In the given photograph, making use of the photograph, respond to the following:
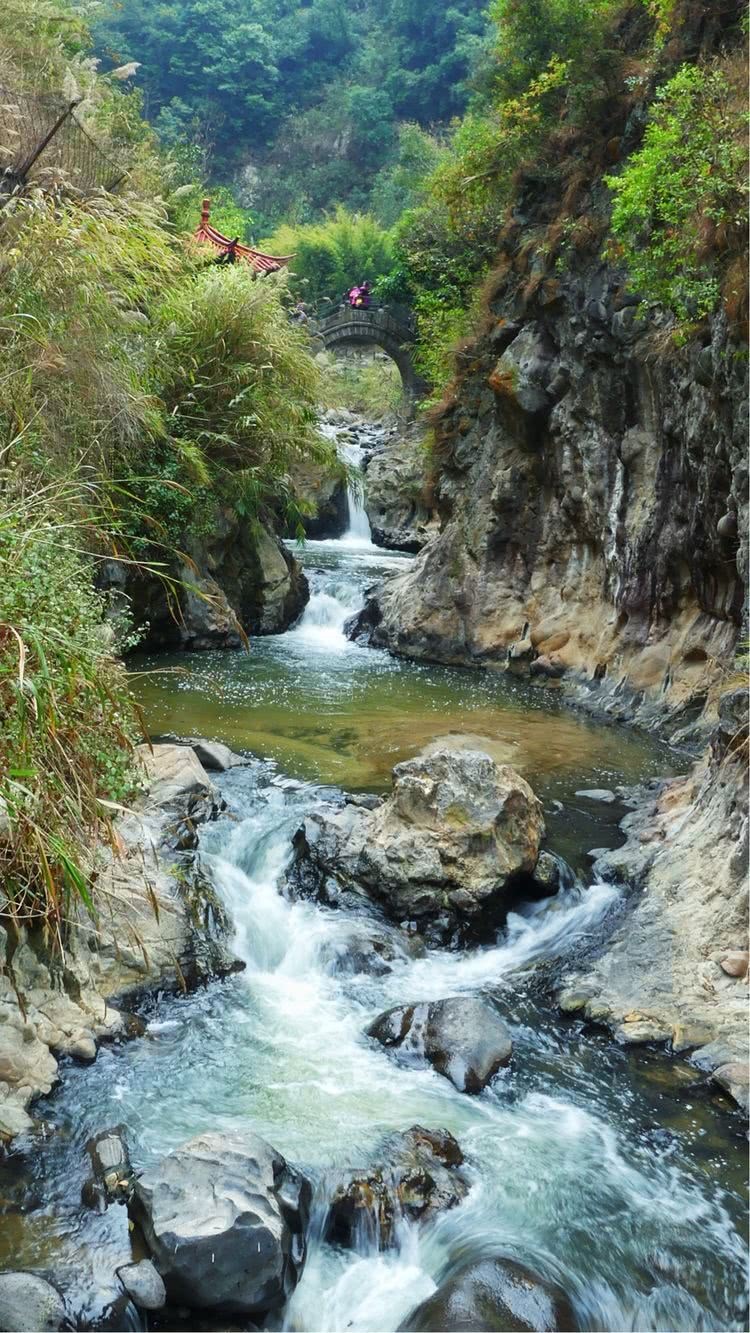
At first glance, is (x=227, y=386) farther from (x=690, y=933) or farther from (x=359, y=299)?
(x=359, y=299)

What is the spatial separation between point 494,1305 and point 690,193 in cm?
799

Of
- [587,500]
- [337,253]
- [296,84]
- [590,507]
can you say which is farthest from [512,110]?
[296,84]

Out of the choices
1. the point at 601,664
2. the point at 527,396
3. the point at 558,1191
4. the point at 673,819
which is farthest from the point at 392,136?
the point at 558,1191

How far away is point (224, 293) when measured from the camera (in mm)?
12547

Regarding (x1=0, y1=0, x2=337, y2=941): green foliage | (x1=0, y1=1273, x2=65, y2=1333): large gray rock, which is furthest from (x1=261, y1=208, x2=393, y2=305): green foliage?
(x1=0, y1=1273, x2=65, y2=1333): large gray rock

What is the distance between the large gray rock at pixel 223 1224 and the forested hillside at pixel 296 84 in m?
49.3

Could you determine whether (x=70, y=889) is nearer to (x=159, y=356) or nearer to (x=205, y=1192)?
(x=205, y=1192)

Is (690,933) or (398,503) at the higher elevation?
(398,503)

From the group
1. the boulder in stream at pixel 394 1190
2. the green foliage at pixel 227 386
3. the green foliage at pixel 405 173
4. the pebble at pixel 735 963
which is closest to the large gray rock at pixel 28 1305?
the boulder in stream at pixel 394 1190

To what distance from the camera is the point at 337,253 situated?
37.3 meters

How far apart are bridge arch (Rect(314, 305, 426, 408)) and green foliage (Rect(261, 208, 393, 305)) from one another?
884 centimetres

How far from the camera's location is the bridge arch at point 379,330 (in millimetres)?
28672

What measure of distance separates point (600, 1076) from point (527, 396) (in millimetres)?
10189

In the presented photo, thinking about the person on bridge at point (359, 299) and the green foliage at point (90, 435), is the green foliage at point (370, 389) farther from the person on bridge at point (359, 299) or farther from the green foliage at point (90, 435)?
the green foliage at point (90, 435)
